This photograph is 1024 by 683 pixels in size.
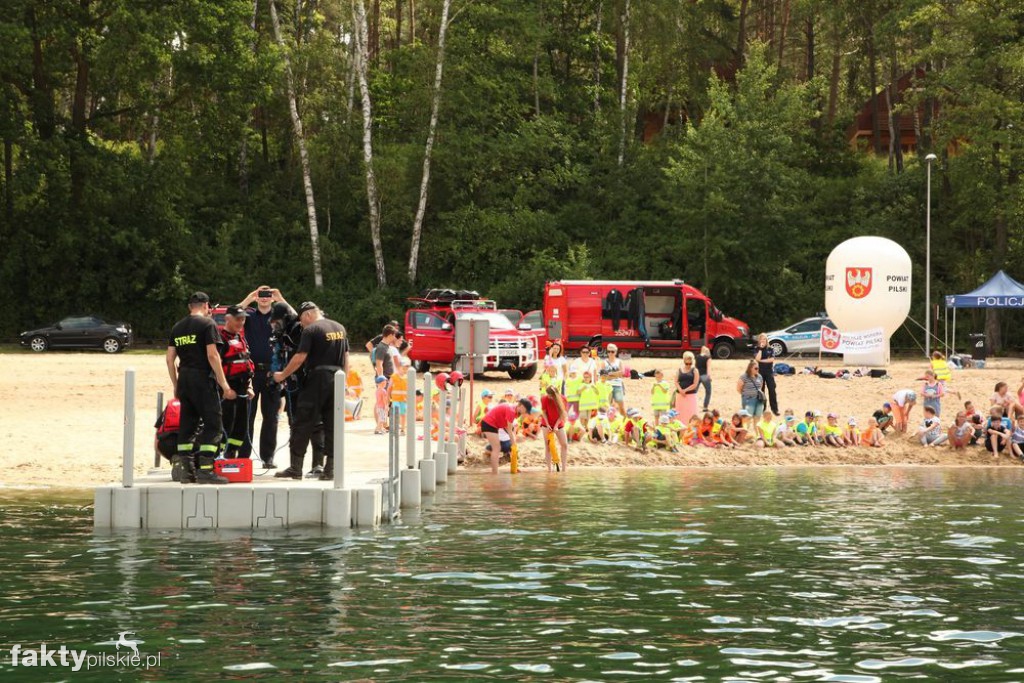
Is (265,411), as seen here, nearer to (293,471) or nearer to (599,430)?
(293,471)

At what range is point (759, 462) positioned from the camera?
24281mm

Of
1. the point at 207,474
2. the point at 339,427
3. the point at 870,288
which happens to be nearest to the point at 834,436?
the point at 339,427

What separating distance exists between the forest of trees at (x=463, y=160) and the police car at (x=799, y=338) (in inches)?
229

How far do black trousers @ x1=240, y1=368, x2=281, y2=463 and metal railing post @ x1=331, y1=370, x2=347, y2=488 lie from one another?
1198 millimetres

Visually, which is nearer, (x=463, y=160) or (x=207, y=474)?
(x=207, y=474)

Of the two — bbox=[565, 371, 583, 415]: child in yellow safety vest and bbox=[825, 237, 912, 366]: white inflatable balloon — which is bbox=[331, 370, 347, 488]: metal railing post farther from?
bbox=[825, 237, 912, 366]: white inflatable balloon

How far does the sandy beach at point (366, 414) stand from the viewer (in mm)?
21750

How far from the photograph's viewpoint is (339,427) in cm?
1459

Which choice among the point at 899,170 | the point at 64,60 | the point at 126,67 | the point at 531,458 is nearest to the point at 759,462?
the point at 531,458

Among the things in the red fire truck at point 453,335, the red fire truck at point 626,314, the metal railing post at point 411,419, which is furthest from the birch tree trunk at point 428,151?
the metal railing post at point 411,419

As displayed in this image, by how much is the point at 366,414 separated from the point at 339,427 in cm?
1375

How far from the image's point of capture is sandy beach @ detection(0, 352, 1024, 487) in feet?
71.4

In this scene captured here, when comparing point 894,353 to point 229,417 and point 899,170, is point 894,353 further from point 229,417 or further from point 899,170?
point 229,417

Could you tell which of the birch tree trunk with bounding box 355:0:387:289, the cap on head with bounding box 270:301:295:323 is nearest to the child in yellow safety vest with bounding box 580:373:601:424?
the cap on head with bounding box 270:301:295:323
